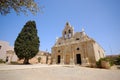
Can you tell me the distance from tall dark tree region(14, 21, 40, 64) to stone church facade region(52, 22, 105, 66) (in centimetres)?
784

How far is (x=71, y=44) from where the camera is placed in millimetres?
22312

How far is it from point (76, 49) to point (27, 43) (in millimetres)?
12518

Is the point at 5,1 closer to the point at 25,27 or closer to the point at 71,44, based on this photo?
the point at 25,27

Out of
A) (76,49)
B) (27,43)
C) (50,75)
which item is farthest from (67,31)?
(50,75)

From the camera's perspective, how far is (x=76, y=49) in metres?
21.4

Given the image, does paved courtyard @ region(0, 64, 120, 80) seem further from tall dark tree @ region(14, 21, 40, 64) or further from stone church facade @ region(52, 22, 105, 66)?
stone church facade @ region(52, 22, 105, 66)

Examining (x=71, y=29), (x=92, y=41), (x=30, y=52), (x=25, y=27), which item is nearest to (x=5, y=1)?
(x=30, y=52)

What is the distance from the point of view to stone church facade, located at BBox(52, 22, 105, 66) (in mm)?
18441

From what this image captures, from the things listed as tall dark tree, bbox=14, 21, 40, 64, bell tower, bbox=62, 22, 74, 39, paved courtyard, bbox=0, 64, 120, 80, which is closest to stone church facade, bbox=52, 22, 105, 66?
bell tower, bbox=62, 22, 74, 39

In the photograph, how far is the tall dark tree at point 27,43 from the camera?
676 inches

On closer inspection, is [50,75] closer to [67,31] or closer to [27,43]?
[27,43]

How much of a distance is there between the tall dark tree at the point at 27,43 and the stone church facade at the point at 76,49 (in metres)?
7.84

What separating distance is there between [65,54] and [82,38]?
6.56 meters

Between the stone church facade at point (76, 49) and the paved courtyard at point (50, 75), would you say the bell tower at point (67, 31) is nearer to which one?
the stone church facade at point (76, 49)
